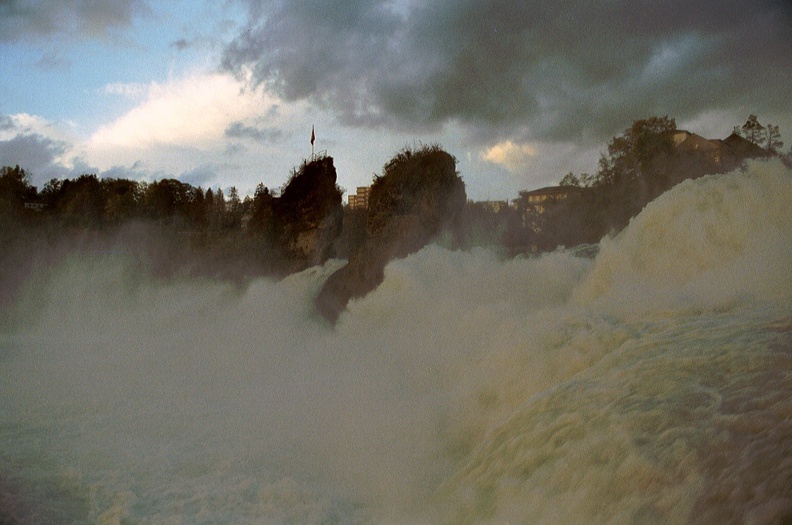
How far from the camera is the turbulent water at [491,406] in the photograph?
12.5ft

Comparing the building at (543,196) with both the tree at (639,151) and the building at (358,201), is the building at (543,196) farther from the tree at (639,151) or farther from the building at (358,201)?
the building at (358,201)

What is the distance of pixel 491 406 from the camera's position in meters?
6.82

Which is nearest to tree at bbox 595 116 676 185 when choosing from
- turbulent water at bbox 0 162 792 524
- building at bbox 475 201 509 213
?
building at bbox 475 201 509 213

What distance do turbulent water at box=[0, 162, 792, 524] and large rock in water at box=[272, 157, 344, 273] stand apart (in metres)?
7.01

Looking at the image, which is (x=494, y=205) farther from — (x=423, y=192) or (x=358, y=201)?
(x=358, y=201)

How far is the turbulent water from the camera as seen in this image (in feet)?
12.5

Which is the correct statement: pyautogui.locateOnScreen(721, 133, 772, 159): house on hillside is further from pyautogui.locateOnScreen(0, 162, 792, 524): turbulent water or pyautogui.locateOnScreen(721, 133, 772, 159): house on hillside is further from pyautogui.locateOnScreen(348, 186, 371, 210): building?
pyautogui.locateOnScreen(348, 186, 371, 210): building

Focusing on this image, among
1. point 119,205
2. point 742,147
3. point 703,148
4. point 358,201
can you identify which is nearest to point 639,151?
point 703,148

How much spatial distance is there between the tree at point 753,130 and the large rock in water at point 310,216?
13984mm

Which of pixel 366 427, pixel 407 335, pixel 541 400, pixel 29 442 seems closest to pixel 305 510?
pixel 366 427

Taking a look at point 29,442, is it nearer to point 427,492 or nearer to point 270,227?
point 427,492

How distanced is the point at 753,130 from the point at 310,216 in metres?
15.2

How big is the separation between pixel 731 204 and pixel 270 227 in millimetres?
18882

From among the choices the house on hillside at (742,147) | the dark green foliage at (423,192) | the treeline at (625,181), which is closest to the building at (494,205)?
the treeline at (625,181)
